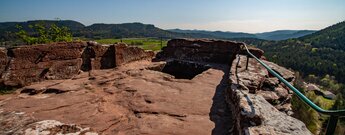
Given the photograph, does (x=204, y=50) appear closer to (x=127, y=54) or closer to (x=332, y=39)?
(x=127, y=54)

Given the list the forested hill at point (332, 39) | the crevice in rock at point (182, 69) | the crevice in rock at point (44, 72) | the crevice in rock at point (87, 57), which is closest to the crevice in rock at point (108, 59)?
the crevice in rock at point (87, 57)

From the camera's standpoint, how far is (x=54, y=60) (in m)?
7.49

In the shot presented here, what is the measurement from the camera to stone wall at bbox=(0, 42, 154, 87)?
6660mm

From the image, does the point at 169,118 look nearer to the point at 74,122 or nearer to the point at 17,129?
the point at 74,122

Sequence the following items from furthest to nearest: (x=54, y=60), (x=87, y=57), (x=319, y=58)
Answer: (x=319, y=58)
(x=87, y=57)
(x=54, y=60)

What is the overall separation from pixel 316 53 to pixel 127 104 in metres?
153

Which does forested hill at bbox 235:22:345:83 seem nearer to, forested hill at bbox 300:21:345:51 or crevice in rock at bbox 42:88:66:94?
forested hill at bbox 300:21:345:51

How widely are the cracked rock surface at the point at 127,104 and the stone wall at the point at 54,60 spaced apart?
1.53 ft

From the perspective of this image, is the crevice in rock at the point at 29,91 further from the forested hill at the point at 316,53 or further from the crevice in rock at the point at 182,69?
the forested hill at the point at 316,53

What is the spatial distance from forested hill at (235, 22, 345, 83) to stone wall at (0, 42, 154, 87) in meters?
75.9

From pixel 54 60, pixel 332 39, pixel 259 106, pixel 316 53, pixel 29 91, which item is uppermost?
pixel 54 60

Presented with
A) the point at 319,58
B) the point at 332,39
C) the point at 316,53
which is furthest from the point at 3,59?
the point at 332,39

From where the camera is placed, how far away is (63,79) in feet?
A: 24.7

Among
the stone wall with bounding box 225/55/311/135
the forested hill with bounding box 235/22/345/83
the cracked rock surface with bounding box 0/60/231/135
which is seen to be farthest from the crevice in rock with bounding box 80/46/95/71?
the forested hill with bounding box 235/22/345/83
